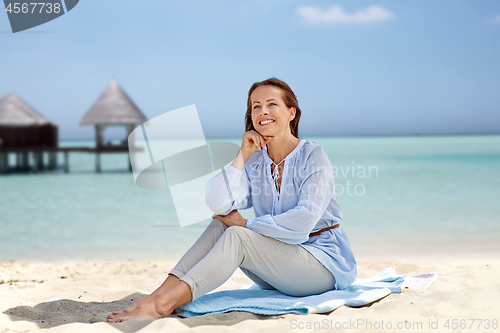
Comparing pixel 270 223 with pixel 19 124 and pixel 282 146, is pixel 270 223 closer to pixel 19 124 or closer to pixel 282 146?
pixel 282 146

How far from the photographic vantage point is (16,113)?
21.0m

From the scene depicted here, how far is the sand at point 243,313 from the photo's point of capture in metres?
1.73

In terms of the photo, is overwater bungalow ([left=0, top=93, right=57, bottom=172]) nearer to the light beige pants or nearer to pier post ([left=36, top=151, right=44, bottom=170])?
pier post ([left=36, top=151, right=44, bottom=170])

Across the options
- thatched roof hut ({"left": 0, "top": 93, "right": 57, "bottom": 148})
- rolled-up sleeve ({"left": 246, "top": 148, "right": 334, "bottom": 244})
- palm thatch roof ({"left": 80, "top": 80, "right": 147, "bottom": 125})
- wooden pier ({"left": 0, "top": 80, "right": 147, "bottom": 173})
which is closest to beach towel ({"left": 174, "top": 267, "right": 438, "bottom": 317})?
rolled-up sleeve ({"left": 246, "top": 148, "right": 334, "bottom": 244})

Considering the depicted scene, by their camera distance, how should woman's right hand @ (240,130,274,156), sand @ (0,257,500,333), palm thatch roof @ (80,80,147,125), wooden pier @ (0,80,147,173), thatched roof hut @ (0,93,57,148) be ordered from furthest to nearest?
thatched roof hut @ (0,93,57,148) → wooden pier @ (0,80,147,173) → palm thatch roof @ (80,80,147,125) → woman's right hand @ (240,130,274,156) → sand @ (0,257,500,333)

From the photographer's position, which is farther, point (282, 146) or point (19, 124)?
point (19, 124)

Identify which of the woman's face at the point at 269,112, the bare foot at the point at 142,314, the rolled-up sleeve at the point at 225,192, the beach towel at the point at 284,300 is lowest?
the beach towel at the point at 284,300

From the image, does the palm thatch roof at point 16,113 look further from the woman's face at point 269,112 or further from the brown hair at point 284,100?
→ the woman's face at point 269,112

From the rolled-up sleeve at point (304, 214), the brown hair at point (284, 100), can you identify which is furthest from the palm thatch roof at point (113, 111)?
the rolled-up sleeve at point (304, 214)

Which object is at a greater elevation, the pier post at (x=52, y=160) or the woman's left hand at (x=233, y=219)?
the woman's left hand at (x=233, y=219)

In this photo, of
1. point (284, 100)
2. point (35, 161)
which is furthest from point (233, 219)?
point (35, 161)

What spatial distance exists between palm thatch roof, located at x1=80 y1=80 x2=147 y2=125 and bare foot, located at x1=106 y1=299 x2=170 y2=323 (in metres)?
18.4

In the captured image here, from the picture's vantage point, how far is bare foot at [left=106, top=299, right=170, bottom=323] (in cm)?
185

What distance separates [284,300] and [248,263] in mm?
251
